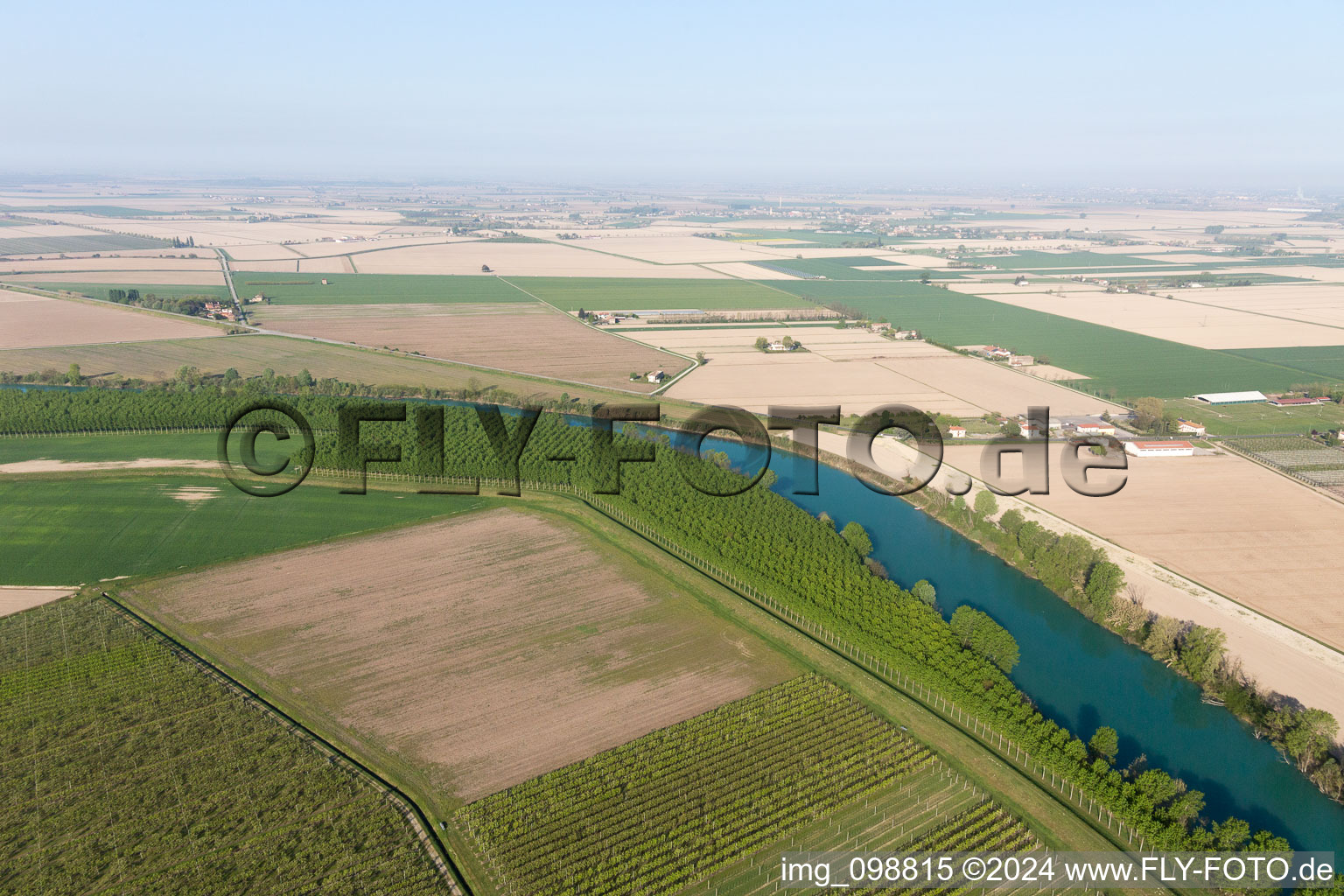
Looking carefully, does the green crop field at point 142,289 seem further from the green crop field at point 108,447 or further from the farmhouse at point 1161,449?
the farmhouse at point 1161,449

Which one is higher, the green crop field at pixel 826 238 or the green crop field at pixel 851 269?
the green crop field at pixel 826 238

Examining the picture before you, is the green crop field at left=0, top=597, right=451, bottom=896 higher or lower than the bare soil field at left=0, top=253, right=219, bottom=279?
lower

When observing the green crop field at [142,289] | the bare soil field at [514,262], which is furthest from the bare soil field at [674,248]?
the green crop field at [142,289]

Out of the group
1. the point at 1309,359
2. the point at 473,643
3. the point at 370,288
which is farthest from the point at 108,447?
the point at 1309,359

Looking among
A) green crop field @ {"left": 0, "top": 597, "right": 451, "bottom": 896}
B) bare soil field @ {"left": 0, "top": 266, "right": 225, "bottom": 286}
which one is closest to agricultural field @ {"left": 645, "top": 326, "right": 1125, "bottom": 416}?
green crop field @ {"left": 0, "top": 597, "right": 451, "bottom": 896}

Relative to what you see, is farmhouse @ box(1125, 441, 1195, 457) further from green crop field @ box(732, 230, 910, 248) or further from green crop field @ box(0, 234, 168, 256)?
green crop field @ box(0, 234, 168, 256)

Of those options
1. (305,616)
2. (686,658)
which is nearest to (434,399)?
(305,616)
